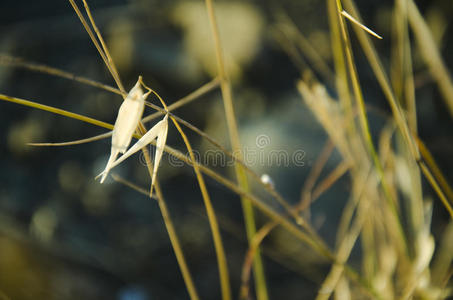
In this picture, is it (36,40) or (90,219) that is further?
(36,40)

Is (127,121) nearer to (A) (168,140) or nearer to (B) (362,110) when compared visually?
(B) (362,110)

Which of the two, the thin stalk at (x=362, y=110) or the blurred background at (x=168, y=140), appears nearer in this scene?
the thin stalk at (x=362, y=110)

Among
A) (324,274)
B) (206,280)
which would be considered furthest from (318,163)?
(206,280)

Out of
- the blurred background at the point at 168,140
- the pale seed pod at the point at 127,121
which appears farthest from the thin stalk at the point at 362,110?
the blurred background at the point at 168,140

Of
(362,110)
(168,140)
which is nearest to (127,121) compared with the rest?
(362,110)

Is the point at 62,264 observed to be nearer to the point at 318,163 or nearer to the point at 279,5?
the point at 318,163

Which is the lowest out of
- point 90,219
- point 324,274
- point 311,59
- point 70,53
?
point 324,274

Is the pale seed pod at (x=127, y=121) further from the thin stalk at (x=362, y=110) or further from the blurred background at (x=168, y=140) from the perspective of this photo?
the blurred background at (x=168, y=140)

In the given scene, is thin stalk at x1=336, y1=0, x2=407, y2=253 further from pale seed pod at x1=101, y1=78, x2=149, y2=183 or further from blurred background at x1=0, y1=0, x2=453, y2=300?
blurred background at x1=0, y1=0, x2=453, y2=300

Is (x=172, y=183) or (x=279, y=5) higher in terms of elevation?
(x=279, y=5)

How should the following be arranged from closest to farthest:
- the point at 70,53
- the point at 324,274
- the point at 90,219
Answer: the point at 324,274, the point at 90,219, the point at 70,53
